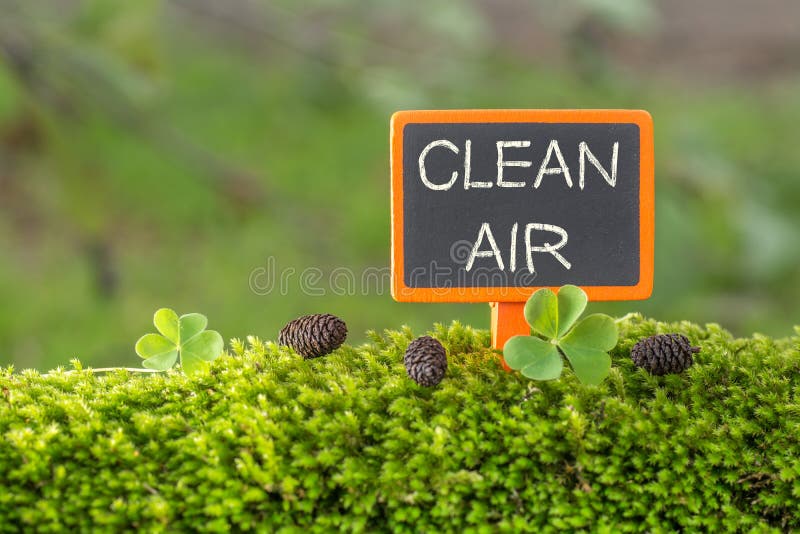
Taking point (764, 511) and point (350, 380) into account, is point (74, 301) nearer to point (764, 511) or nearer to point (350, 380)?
point (350, 380)

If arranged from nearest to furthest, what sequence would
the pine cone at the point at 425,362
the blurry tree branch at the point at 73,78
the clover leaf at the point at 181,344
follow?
the pine cone at the point at 425,362 → the clover leaf at the point at 181,344 → the blurry tree branch at the point at 73,78

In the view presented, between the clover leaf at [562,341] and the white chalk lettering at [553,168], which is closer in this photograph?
the clover leaf at [562,341]

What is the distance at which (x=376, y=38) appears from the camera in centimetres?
611

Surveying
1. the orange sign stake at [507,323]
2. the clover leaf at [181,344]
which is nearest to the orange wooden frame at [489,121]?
the orange sign stake at [507,323]

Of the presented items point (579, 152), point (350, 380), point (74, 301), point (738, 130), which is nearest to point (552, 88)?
point (738, 130)

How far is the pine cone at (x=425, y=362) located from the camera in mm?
1227

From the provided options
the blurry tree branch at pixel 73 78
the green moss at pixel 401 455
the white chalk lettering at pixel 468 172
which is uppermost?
the blurry tree branch at pixel 73 78

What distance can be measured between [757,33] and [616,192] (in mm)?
6128

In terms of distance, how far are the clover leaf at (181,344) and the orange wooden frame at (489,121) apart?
38 cm

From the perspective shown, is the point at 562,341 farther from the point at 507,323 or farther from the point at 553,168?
the point at 553,168

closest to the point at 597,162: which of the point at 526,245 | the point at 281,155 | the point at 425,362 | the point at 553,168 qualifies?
the point at 553,168

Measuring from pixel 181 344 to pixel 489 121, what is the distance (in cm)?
76

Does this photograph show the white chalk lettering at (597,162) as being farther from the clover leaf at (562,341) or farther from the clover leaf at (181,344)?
the clover leaf at (181,344)

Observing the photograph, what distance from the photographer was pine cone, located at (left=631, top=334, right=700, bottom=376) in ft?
4.23
